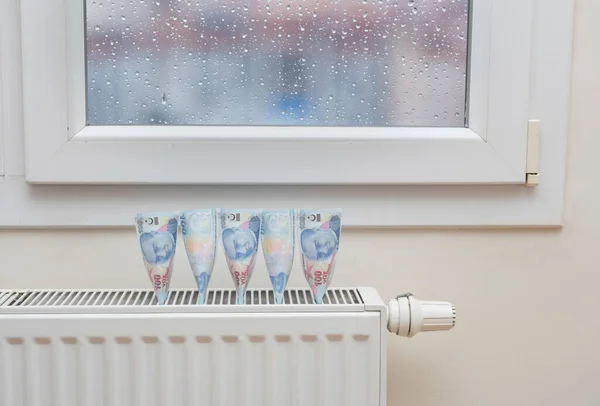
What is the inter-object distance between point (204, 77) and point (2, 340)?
44cm

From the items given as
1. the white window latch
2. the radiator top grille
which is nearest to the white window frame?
the white window latch

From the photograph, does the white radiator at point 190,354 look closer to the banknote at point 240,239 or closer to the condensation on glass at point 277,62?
the banknote at point 240,239

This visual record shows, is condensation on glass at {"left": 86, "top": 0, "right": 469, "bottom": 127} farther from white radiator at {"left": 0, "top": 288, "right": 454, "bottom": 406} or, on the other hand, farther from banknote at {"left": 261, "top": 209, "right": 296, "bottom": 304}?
white radiator at {"left": 0, "top": 288, "right": 454, "bottom": 406}

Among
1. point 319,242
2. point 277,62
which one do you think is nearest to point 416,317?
point 319,242

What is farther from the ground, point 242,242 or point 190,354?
point 242,242

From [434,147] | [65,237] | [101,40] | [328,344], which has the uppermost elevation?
[101,40]

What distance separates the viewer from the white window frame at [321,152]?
86cm

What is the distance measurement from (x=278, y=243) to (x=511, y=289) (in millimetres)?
367

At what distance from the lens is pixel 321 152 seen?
88cm

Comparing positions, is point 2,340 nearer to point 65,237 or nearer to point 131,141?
point 65,237

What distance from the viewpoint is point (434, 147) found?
883 mm

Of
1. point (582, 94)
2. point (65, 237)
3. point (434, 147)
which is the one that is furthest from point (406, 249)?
point (65, 237)

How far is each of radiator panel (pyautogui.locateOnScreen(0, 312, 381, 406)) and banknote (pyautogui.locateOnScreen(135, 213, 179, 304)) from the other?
6 cm

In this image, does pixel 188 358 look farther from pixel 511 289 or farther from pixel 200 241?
pixel 511 289
